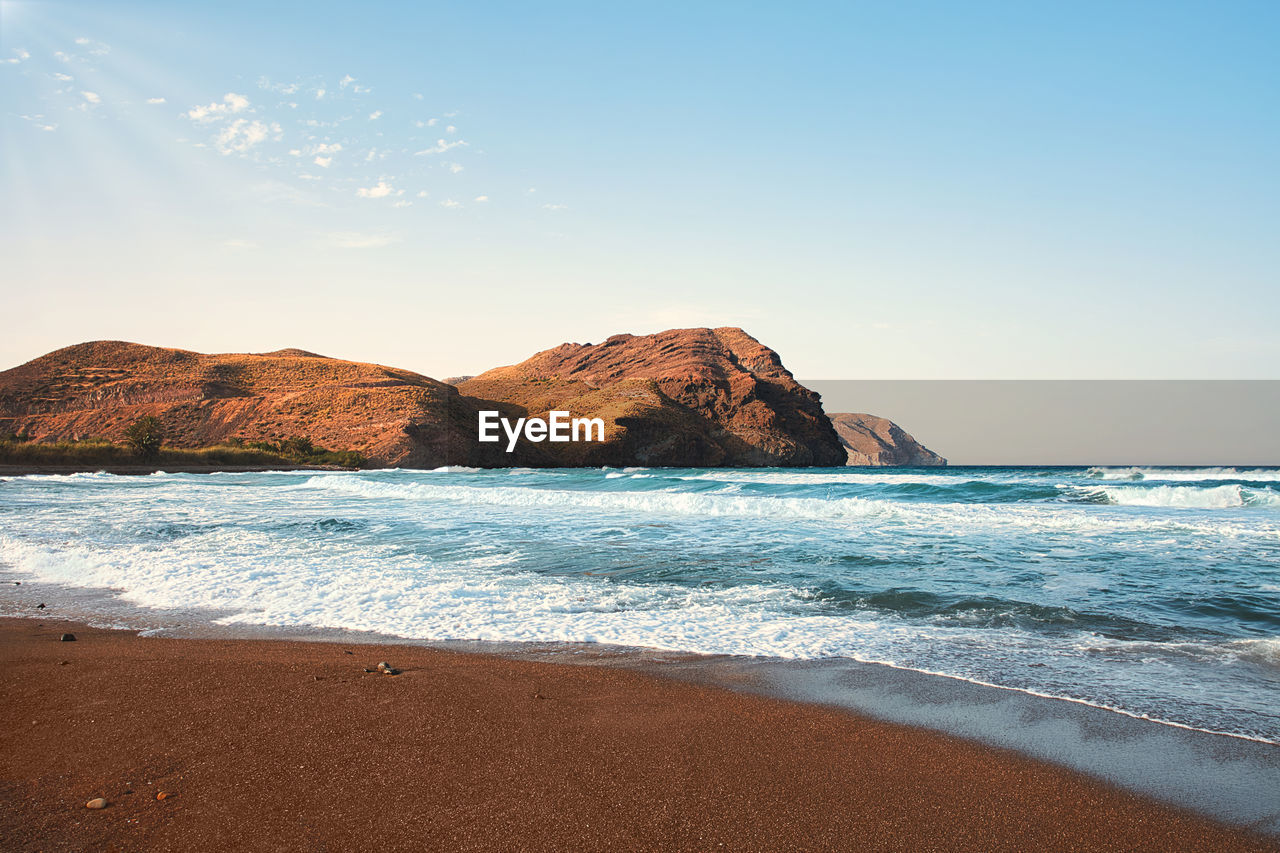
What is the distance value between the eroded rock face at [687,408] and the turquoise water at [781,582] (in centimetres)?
6945

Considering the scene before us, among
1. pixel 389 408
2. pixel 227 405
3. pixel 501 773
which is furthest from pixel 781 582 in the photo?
pixel 227 405

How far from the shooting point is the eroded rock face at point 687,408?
8819cm

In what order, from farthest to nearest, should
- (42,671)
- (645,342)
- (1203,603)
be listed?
(645,342)
(1203,603)
(42,671)

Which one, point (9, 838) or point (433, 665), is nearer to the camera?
point (9, 838)

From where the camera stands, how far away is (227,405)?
73.4m

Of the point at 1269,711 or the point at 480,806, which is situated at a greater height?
the point at 480,806

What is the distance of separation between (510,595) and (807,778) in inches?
190

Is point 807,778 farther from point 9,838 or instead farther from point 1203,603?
point 1203,603

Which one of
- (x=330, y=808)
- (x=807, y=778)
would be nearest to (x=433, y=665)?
(x=330, y=808)

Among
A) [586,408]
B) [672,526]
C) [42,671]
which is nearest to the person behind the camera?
[42,671]

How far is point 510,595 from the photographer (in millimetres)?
7484

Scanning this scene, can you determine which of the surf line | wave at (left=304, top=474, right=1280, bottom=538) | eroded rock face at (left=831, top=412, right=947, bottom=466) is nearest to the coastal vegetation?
the surf line

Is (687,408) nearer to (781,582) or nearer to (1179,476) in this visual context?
(1179,476)

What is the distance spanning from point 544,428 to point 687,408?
25613mm
